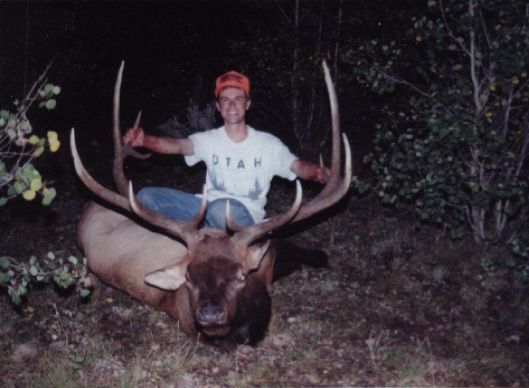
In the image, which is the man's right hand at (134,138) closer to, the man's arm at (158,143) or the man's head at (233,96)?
the man's arm at (158,143)

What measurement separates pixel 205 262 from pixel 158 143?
1441mm

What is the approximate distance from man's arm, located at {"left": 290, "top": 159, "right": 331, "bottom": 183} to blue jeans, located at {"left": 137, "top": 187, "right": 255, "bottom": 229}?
60cm

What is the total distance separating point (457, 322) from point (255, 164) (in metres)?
2.22

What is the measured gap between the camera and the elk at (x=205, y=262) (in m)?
3.66

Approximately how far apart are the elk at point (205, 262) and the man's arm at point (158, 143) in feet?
0.37

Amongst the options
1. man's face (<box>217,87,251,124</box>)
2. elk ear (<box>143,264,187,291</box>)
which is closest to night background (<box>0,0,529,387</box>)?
elk ear (<box>143,264,187,291</box>)

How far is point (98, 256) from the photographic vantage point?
507 cm

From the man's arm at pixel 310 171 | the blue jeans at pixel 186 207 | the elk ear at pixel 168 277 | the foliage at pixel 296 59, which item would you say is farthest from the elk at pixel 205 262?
the foliage at pixel 296 59

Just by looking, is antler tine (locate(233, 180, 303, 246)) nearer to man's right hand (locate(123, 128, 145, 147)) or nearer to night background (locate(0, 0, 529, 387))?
night background (locate(0, 0, 529, 387))

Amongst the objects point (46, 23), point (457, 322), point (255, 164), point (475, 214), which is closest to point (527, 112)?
point (475, 214)

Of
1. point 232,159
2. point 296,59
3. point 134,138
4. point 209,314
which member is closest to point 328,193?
point 232,159

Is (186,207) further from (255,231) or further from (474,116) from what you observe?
(474,116)

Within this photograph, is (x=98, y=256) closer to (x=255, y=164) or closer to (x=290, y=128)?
(x=255, y=164)

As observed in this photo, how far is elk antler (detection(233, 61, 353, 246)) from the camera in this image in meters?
3.86
